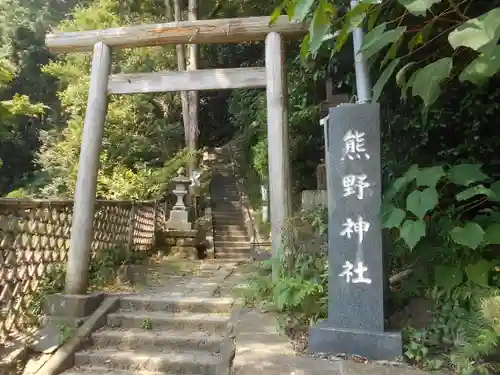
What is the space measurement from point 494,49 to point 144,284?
5.32 m

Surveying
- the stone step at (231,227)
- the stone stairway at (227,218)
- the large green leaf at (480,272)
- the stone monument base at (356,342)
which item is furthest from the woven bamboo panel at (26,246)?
the stone step at (231,227)

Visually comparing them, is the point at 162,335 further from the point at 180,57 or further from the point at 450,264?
the point at 180,57

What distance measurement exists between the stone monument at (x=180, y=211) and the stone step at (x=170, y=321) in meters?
5.36

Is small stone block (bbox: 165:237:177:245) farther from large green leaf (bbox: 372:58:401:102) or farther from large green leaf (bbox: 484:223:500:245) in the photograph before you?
large green leaf (bbox: 372:58:401:102)

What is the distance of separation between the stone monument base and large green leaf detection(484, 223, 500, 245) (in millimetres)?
970

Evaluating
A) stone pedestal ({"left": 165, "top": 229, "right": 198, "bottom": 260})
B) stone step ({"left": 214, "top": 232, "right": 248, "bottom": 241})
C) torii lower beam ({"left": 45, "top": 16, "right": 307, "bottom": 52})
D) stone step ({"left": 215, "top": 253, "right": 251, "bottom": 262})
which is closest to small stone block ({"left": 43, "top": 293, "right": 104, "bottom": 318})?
torii lower beam ({"left": 45, "top": 16, "right": 307, "bottom": 52})

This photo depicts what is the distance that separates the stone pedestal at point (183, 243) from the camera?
969cm

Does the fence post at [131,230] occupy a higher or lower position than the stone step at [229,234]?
higher

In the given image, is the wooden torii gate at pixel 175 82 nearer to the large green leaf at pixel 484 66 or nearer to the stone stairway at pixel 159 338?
the stone stairway at pixel 159 338

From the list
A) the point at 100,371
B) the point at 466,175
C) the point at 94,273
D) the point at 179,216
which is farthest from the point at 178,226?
the point at 466,175

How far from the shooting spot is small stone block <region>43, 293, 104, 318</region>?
460 centimetres

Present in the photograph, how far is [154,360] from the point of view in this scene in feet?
13.1

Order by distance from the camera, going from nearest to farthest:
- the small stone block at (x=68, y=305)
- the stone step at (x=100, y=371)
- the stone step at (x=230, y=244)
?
the stone step at (x=100, y=371), the small stone block at (x=68, y=305), the stone step at (x=230, y=244)

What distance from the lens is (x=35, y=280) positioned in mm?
4785
